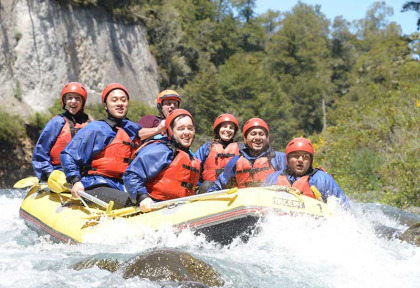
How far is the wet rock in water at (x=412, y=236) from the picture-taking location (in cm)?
564

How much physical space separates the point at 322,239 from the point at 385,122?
9.83 m

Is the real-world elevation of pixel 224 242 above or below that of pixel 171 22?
below

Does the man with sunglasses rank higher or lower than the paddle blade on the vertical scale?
higher

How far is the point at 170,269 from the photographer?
3.84 meters

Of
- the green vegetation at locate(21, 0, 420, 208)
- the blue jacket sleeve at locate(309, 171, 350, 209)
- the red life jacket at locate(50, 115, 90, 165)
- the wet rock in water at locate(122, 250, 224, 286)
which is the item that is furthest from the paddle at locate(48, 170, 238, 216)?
the green vegetation at locate(21, 0, 420, 208)

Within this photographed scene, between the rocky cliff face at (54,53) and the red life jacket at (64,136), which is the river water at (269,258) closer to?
the red life jacket at (64,136)

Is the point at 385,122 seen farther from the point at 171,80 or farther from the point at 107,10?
the point at 171,80

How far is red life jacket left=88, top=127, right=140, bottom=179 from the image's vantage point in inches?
222

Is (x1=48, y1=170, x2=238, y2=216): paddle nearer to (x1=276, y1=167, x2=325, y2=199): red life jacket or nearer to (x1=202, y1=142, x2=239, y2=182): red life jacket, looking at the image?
(x1=276, y1=167, x2=325, y2=199): red life jacket

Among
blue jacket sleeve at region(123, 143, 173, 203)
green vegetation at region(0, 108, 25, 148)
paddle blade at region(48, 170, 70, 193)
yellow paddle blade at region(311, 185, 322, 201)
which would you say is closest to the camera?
blue jacket sleeve at region(123, 143, 173, 203)

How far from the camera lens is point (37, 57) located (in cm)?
2052

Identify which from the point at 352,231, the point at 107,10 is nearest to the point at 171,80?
the point at 107,10

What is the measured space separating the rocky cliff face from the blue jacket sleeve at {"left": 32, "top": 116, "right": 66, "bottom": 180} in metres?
13.2

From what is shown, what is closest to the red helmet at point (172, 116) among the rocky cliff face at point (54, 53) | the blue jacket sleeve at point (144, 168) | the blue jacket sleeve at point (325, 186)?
the blue jacket sleeve at point (144, 168)
